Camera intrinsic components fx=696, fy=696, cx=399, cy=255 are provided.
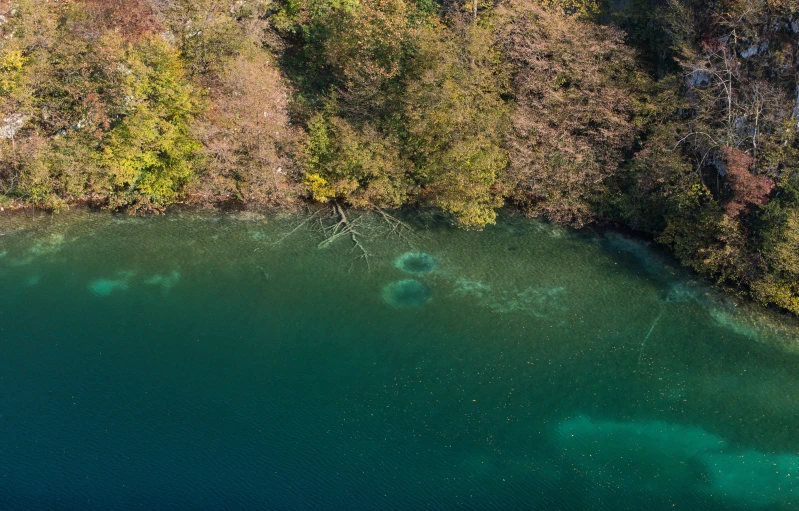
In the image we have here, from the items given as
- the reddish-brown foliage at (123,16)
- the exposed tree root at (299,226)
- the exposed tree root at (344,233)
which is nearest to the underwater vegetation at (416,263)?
the exposed tree root at (344,233)

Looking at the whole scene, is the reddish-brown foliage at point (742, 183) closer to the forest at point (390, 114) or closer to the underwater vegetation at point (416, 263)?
the forest at point (390, 114)

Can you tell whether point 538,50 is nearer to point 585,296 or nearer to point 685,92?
point 685,92

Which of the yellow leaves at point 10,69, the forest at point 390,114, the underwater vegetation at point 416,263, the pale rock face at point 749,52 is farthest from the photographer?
the forest at point 390,114

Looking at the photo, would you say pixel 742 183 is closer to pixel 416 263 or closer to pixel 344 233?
pixel 416 263

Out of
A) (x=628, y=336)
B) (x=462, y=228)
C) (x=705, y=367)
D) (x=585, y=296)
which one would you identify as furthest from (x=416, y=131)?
(x=705, y=367)

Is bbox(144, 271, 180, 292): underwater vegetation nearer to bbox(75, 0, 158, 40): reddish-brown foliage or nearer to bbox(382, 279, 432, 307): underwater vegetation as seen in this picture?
bbox(382, 279, 432, 307): underwater vegetation

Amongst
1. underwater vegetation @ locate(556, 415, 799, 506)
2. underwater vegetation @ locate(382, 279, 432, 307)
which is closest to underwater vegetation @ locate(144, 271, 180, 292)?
underwater vegetation @ locate(382, 279, 432, 307)

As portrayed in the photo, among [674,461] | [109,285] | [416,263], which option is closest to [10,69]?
[109,285]

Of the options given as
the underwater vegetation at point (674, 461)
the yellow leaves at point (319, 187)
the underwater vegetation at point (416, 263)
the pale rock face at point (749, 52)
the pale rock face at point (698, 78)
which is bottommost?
the underwater vegetation at point (674, 461)
